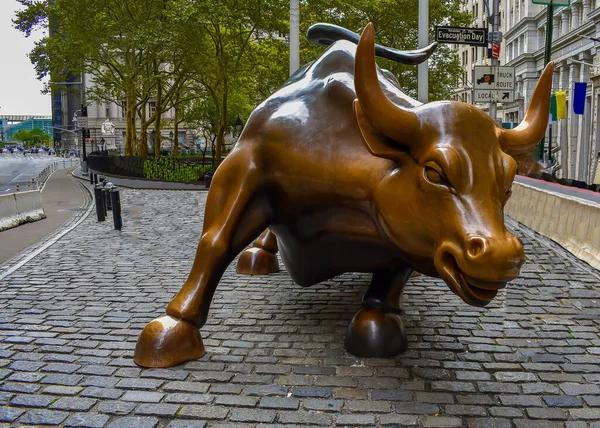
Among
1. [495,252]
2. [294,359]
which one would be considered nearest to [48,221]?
[294,359]

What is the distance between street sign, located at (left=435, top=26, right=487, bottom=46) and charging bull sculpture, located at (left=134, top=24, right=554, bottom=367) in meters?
8.89

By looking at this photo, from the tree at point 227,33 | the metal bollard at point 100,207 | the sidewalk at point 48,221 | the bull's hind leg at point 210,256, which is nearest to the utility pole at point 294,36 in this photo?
the metal bollard at point 100,207

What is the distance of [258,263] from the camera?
7.38 meters

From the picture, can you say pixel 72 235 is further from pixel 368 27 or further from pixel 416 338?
pixel 368 27

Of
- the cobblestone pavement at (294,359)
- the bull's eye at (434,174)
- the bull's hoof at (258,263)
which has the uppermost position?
the bull's eye at (434,174)

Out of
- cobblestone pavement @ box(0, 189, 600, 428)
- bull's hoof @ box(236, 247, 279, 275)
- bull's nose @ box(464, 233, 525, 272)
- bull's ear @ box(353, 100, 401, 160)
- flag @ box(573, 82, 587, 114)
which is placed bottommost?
cobblestone pavement @ box(0, 189, 600, 428)

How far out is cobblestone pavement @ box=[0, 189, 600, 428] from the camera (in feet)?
11.5

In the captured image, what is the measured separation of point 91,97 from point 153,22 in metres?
10.6

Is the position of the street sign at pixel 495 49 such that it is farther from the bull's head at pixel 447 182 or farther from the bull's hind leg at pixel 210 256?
the bull's hind leg at pixel 210 256

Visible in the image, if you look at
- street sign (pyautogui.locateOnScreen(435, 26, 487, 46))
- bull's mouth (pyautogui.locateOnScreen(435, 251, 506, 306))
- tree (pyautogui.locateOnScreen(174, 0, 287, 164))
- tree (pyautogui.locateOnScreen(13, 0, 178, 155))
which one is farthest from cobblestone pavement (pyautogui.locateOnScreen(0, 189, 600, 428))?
tree (pyautogui.locateOnScreen(13, 0, 178, 155))

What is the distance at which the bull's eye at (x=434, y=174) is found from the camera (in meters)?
3.36

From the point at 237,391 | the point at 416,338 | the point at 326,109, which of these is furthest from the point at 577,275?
the point at 237,391

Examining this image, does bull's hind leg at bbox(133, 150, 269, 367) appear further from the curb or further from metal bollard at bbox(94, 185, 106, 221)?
metal bollard at bbox(94, 185, 106, 221)

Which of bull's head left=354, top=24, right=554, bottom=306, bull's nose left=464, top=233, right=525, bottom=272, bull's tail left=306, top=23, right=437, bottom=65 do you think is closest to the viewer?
bull's nose left=464, top=233, right=525, bottom=272
